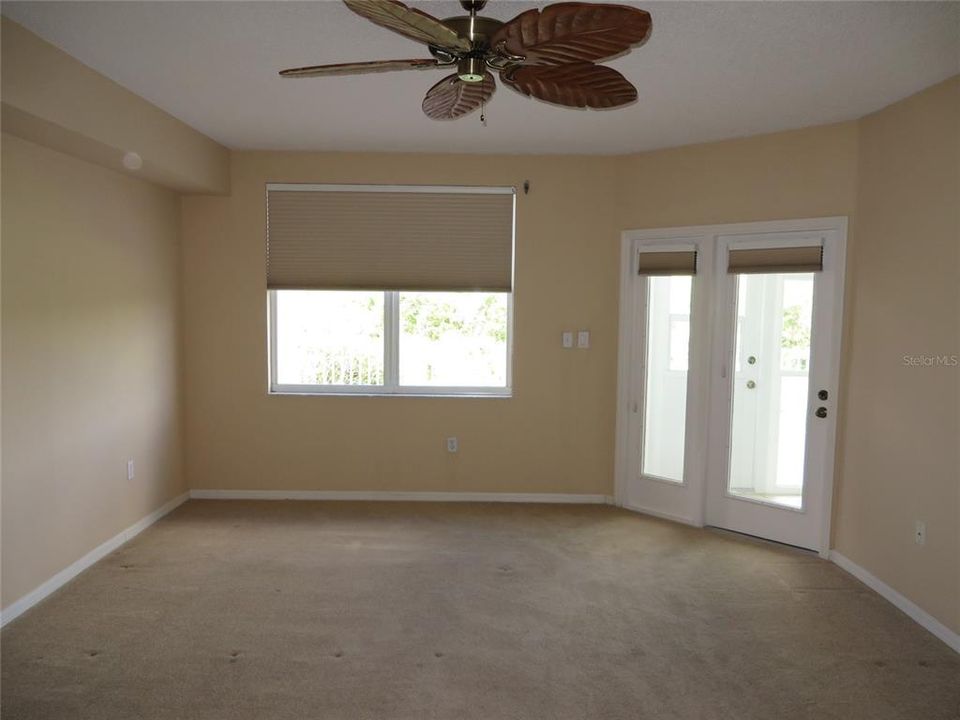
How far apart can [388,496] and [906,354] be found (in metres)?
3.49

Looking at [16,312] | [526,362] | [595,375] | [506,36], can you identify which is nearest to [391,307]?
[526,362]

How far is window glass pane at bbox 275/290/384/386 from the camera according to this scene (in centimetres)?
500

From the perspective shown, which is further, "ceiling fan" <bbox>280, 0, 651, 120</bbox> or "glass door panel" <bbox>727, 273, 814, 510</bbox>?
"glass door panel" <bbox>727, 273, 814, 510</bbox>

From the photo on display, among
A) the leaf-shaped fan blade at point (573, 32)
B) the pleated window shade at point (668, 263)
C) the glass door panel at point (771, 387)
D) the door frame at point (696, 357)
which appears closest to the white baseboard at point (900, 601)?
the door frame at point (696, 357)

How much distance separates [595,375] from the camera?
495 cm

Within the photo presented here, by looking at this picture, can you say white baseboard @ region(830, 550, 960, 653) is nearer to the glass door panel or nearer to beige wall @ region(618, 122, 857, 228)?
the glass door panel

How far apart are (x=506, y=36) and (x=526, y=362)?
333cm

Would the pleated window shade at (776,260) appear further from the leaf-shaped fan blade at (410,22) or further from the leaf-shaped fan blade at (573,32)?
the leaf-shaped fan blade at (410,22)

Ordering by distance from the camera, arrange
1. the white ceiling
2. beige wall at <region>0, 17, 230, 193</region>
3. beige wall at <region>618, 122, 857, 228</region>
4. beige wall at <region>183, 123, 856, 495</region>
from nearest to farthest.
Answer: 1. the white ceiling
2. beige wall at <region>0, 17, 230, 193</region>
3. beige wall at <region>618, 122, 857, 228</region>
4. beige wall at <region>183, 123, 856, 495</region>

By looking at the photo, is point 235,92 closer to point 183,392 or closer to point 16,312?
point 16,312

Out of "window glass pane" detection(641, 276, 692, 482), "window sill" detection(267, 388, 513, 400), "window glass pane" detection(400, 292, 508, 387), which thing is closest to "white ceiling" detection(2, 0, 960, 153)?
"window glass pane" detection(641, 276, 692, 482)

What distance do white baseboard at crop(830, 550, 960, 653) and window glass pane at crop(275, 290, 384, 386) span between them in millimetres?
3291

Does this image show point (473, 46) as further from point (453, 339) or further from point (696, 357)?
point (453, 339)

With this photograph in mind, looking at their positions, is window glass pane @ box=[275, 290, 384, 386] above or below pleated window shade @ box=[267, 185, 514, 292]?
below
